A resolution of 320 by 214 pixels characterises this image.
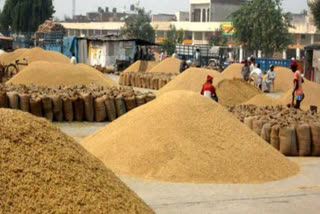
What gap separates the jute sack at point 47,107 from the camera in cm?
1714

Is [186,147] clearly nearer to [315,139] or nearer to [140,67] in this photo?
[315,139]

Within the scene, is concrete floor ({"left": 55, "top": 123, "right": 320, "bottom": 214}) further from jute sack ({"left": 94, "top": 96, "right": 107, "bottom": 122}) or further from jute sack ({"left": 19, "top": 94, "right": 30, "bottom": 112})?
jute sack ({"left": 94, "top": 96, "right": 107, "bottom": 122})

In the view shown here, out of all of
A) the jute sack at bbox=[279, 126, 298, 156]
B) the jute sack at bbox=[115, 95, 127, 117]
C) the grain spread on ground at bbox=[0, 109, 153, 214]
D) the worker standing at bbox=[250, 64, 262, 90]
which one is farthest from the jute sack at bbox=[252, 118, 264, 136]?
the worker standing at bbox=[250, 64, 262, 90]

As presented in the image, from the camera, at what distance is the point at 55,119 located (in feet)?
57.0

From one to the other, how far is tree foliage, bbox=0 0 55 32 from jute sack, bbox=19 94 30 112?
233 ft

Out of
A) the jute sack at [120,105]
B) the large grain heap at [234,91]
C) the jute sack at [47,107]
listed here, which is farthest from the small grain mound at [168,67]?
the jute sack at [47,107]

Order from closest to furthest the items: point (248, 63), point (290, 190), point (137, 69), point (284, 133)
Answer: point (290, 190)
point (284, 133)
point (248, 63)
point (137, 69)

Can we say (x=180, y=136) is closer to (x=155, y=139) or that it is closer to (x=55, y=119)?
(x=155, y=139)

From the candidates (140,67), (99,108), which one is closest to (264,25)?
(140,67)

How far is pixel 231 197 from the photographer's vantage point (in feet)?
32.1

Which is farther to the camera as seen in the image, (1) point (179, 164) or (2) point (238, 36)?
(2) point (238, 36)

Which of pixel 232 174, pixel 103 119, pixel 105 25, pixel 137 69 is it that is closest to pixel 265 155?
pixel 232 174

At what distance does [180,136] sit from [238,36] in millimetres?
48913

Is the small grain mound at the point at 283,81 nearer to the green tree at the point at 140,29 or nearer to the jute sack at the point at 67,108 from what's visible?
the jute sack at the point at 67,108
